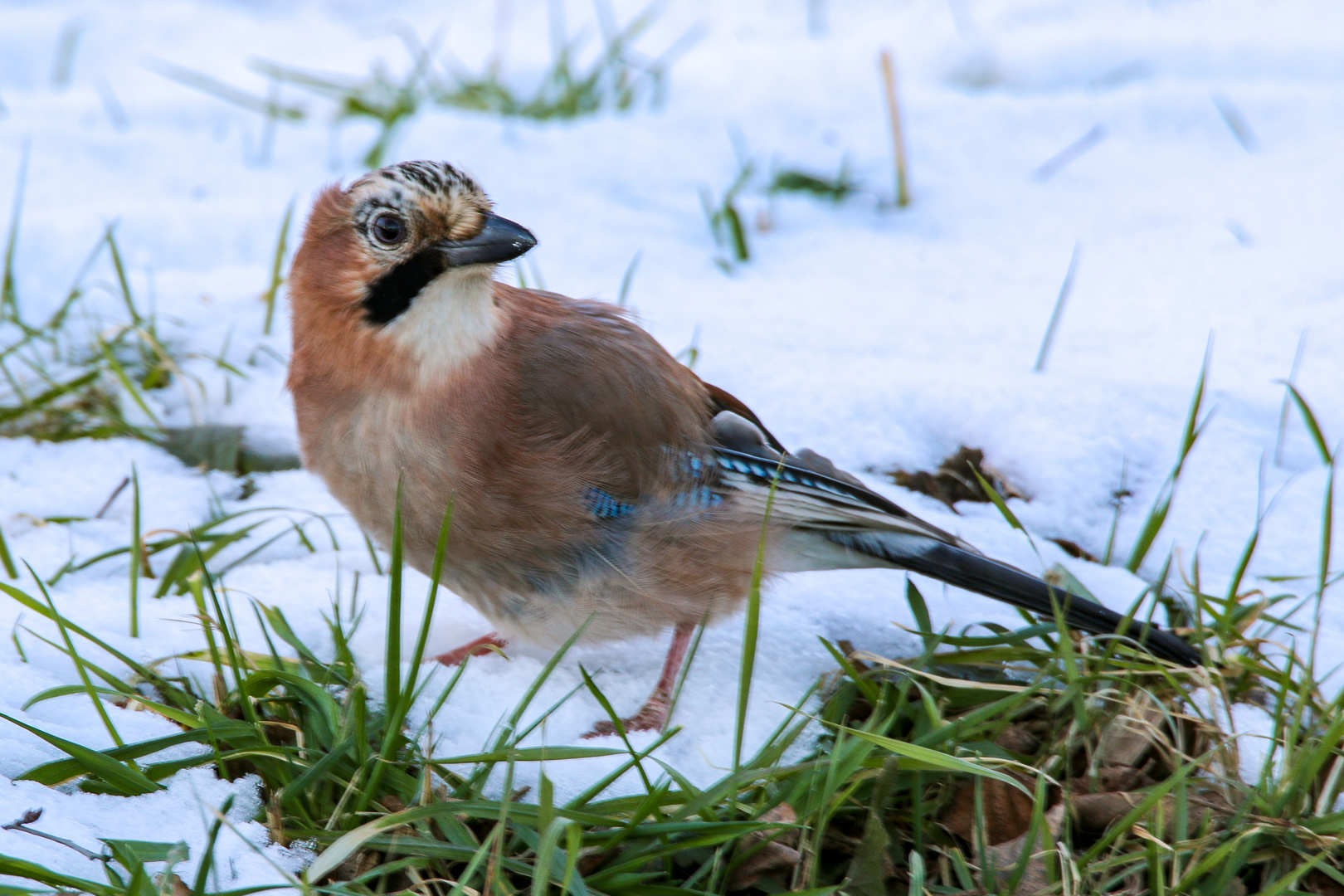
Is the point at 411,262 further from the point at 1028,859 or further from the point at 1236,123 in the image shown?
the point at 1236,123

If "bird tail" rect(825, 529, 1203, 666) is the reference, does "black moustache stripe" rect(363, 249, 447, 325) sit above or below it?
above

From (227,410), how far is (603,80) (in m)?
2.80

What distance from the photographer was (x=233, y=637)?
2.07m

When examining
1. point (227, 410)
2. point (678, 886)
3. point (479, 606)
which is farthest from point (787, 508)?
point (227, 410)

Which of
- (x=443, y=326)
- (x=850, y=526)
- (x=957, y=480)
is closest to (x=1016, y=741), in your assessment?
(x=850, y=526)

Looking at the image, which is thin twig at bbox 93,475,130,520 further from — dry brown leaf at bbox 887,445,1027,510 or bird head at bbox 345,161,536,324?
dry brown leaf at bbox 887,445,1027,510

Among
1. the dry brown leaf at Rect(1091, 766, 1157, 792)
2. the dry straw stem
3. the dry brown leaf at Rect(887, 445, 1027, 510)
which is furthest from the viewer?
the dry straw stem

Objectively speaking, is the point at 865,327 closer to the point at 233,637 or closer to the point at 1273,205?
the point at 1273,205

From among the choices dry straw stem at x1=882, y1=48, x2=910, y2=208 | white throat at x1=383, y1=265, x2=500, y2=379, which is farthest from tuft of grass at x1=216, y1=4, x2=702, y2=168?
white throat at x1=383, y1=265, x2=500, y2=379

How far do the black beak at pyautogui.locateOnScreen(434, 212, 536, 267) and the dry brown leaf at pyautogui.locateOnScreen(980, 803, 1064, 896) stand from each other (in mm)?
1235

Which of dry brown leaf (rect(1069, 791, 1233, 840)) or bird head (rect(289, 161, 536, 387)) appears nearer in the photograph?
dry brown leaf (rect(1069, 791, 1233, 840))

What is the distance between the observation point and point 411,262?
2154mm

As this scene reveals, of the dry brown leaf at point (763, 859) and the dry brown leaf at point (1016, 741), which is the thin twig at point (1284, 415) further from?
the dry brown leaf at point (763, 859)

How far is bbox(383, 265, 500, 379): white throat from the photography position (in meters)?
2.16
